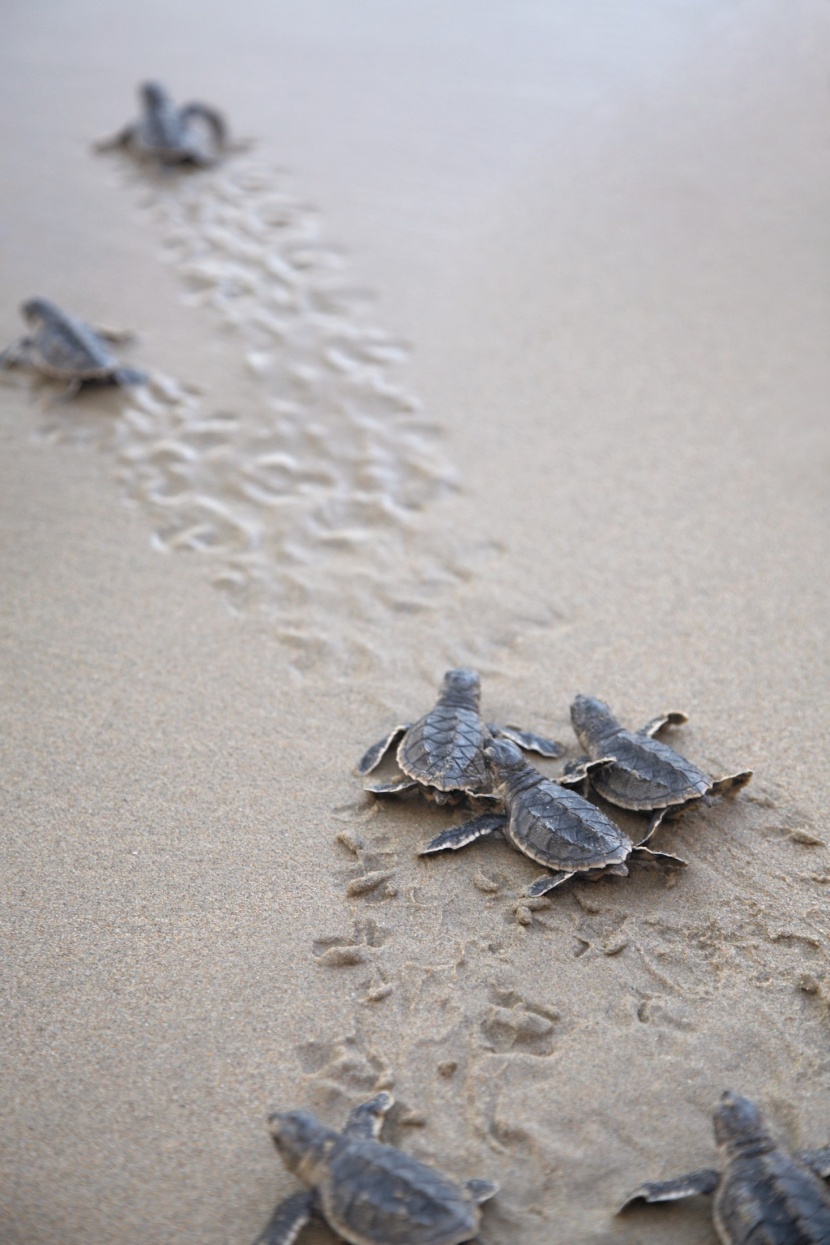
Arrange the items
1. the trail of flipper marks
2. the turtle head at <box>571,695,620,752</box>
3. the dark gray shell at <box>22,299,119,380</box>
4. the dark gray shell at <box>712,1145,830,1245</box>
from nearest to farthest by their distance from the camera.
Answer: the dark gray shell at <box>712,1145,830,1245</box> < the turtle head at <box>571,695,620,752</box> < the trail of flipper marks < the dark gray shell at <box>22,299,119,380</box>

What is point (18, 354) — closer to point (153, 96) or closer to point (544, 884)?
point (153, 96)

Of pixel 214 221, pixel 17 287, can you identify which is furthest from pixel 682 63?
pixel 17 287

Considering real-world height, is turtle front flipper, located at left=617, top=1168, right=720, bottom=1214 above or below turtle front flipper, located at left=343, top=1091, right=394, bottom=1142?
above

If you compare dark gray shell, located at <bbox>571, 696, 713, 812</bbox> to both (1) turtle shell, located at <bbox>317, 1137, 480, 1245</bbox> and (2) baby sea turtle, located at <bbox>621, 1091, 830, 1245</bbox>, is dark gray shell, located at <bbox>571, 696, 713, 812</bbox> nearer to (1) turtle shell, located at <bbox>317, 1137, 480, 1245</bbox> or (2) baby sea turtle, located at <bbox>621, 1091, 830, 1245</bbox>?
(2) baby sea turtle, located at <bbox>621, 1091, 830, 1245</bbox>

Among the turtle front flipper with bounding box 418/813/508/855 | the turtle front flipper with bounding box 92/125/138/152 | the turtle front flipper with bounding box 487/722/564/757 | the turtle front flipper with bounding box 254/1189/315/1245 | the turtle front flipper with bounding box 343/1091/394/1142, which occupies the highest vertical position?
the turtle front flipper with bounding box 92/125/138/152

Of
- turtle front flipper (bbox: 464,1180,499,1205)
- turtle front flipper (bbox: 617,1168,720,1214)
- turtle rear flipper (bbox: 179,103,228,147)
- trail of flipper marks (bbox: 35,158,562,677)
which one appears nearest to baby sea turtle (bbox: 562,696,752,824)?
trail of flipper marks (bbox: 35,158,562,677)

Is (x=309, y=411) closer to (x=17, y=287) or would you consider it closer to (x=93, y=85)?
(x=17, y=287)

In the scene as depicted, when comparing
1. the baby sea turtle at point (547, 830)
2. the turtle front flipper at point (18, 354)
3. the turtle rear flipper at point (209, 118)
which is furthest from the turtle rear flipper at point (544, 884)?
the turtle rear flipper at point (209, 118)
